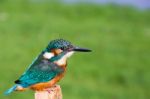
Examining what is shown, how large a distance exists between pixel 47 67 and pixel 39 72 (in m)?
0.08

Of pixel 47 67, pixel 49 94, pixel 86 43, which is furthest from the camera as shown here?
pixel 86 43

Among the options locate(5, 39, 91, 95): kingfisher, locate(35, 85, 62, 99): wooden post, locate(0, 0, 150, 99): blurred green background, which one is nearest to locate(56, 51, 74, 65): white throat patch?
locate(5, 39, 91, 95): kingfisher

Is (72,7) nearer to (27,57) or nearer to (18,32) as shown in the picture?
(18,32)

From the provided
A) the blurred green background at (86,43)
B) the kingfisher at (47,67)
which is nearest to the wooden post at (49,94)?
the kingfisher at (47,67)

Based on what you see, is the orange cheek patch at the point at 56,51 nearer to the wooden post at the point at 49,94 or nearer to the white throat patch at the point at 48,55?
the white throat patch at the point at 48,55

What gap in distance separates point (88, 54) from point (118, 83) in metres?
1.26

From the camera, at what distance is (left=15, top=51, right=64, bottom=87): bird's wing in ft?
17.3

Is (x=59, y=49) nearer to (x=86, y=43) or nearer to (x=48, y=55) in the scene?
(x=48, y=55)

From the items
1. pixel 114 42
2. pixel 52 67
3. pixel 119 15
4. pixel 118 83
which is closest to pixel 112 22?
pixel 119 15

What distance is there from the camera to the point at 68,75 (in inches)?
495

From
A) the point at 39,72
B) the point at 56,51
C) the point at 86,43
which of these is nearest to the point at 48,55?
the point at 56,51

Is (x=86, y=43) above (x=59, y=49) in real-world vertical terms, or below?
above

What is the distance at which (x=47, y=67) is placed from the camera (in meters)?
5.39

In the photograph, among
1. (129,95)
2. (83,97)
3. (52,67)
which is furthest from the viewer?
(129,95)
